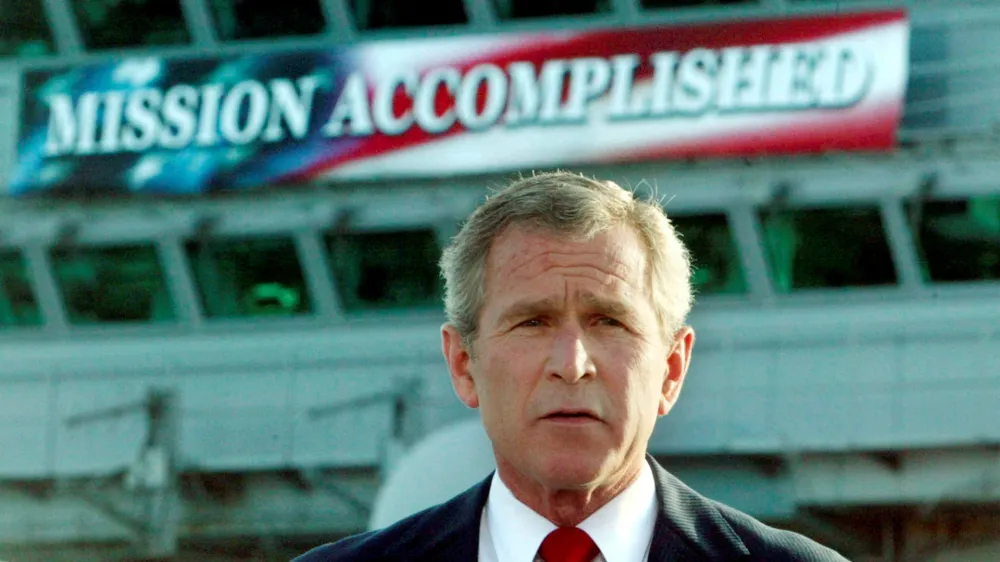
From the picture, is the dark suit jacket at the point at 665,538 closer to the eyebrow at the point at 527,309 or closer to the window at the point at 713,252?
the eyebrow at the point at 527,309

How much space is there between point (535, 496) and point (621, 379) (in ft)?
0.59

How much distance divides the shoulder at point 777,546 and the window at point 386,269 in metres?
10.9

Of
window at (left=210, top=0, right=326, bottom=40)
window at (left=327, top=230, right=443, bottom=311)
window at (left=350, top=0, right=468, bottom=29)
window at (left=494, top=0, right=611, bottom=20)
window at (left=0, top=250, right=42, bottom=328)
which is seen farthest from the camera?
window at (left=0, top=250, right=42, bottom=328)

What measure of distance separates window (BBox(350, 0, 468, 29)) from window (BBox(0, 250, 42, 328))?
3.54m

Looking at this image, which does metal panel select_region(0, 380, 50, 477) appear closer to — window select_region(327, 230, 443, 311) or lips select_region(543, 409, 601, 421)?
window select_region(327, 230, 443, 311)

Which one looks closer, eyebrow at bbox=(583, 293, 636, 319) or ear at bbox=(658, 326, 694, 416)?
eyebrow at bbox=(583, 293, 636, 319)

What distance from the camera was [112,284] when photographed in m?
13.7

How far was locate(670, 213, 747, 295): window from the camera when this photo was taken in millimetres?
12469

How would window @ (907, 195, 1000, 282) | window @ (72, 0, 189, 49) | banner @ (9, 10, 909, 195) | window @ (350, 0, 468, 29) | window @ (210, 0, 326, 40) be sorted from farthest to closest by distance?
window @ (72, 0, 189, 49)
window @ (210, 0, 326, 40)
window @ (350, 0, 468, 29)
banner @ (9, 10, 909, 195)
window @ (907, 195, 1000, 282)

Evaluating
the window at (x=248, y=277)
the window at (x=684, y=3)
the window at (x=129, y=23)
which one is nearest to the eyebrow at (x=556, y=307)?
the window at (x=684, y=3)

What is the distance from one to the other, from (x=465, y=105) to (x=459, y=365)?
10.8 m

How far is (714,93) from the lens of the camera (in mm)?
12398

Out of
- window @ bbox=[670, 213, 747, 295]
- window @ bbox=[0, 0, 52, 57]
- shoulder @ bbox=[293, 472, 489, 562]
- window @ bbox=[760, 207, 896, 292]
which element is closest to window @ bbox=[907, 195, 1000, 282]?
window @ bbox=[760, 207, 896, 292]

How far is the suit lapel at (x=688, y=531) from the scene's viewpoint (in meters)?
1.95
